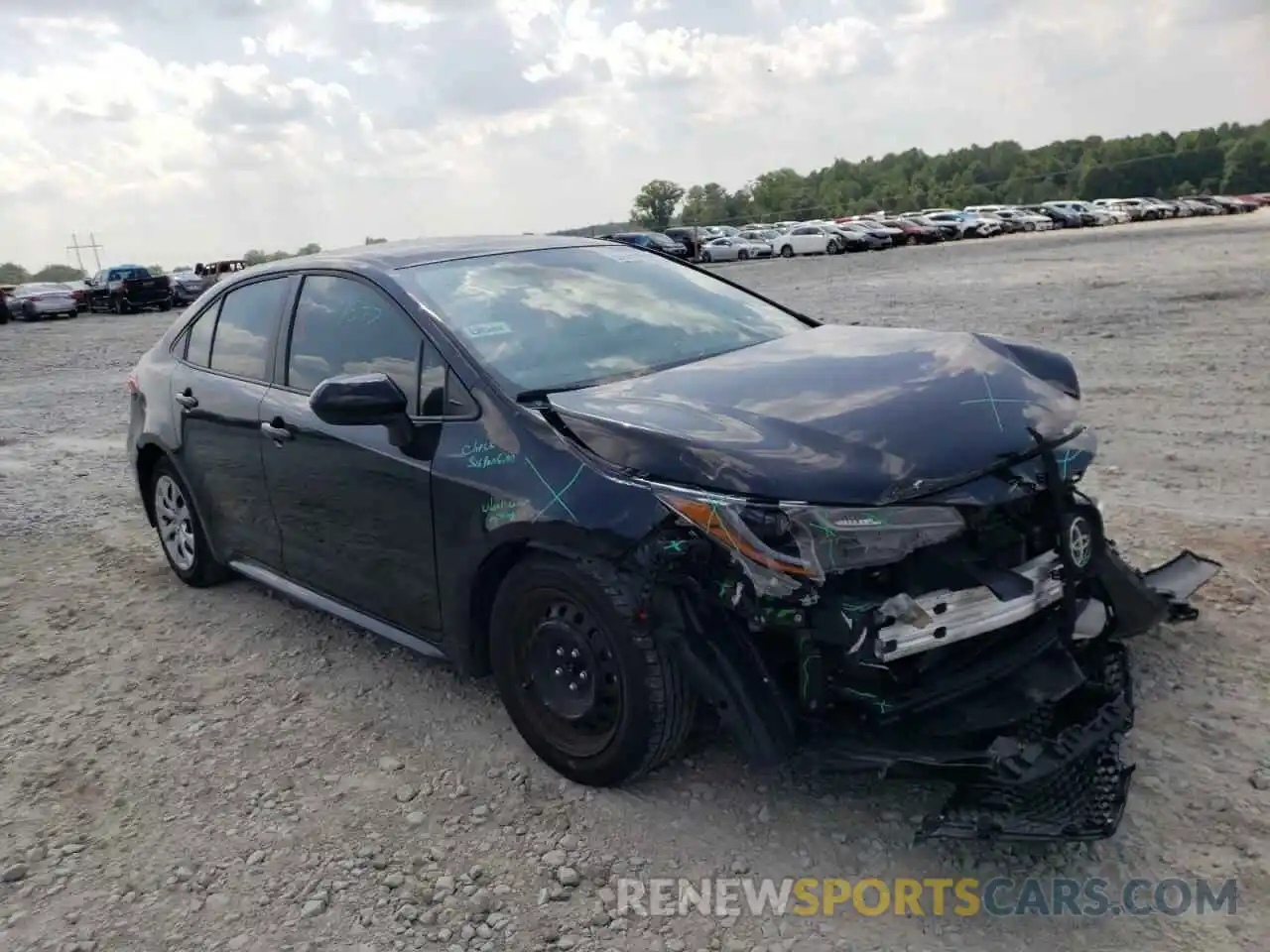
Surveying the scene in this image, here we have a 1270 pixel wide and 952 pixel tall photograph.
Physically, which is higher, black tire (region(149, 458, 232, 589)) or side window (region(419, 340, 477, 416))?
side window (region(419, 340, 477, 416))

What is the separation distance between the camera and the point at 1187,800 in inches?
120

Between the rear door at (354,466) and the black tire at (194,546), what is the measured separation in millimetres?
997

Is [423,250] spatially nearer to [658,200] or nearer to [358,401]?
[358,401]

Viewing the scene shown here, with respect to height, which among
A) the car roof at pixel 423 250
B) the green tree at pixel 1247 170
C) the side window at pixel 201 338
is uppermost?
the car roof at pixel 423 250

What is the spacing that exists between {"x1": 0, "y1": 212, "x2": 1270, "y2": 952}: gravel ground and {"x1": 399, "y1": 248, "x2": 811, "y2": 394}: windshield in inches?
52.5

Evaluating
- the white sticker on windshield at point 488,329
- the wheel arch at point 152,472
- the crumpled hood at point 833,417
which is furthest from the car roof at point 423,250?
the crumpled hood at point 833,417

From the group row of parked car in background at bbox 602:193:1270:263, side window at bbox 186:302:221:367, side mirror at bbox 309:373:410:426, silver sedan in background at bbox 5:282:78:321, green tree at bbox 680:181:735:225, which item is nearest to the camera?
side mirror at bbox 309:373:410:426

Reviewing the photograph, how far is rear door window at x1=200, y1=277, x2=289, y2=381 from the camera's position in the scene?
15.1 feet

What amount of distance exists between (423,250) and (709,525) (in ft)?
7.19

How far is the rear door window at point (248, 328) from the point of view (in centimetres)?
460

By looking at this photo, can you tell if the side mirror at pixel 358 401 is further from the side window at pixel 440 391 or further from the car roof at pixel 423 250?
the car roof at pixel 423 250

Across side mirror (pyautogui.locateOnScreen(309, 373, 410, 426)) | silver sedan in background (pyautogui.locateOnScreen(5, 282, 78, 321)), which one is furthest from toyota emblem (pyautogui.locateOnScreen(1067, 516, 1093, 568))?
silver sedan in background (pyautogui.locateOnScreen(5, 282, 78, 321))

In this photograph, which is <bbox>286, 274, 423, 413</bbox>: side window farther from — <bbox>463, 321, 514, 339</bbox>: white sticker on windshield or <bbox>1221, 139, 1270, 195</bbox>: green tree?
<bbox>1221, 139, 1270, 195</bbox>: green tree

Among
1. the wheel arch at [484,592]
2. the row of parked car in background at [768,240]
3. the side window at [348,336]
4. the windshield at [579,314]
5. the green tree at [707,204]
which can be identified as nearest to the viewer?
the wheel arch at [484,592]
